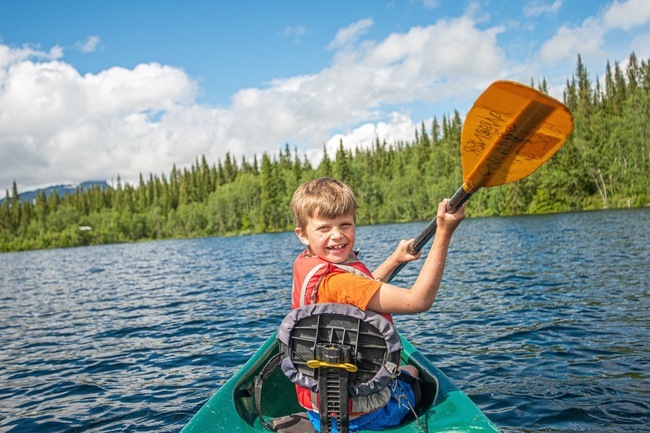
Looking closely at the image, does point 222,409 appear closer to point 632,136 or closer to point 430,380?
point 430,380

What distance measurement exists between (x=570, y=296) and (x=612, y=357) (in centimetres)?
504

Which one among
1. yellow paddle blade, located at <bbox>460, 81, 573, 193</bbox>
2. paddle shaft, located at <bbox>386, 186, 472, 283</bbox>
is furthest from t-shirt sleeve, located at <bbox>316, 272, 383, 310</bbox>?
yellow paddle blade, located at <bbox>460, 81, 573, 193</bbox>

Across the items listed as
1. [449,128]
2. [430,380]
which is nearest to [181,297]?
[430,380]

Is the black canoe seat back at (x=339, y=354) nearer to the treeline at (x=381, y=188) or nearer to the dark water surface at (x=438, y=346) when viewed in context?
the dark water surface at (x=438, y=346)

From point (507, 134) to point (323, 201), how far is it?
1188 mm

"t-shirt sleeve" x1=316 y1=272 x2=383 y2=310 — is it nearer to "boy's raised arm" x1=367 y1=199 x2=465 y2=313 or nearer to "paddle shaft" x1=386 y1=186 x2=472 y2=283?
"boy's raised arm" x1=367 y1=199 x2=465 y2=313

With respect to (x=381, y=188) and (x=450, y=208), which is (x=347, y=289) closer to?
(x=450, y=208)

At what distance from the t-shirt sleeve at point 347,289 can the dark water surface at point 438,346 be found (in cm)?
324

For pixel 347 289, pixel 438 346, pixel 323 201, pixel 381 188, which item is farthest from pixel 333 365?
pixel 381 188

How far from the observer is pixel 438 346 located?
8500 mm

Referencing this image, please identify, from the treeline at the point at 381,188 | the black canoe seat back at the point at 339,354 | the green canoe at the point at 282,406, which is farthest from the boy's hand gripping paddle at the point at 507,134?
the treeline at the point at 381,188

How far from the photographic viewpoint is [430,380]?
432cm

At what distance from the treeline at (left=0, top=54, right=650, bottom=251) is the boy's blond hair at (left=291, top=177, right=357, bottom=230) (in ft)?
200

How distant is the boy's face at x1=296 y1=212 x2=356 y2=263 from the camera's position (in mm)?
3037
